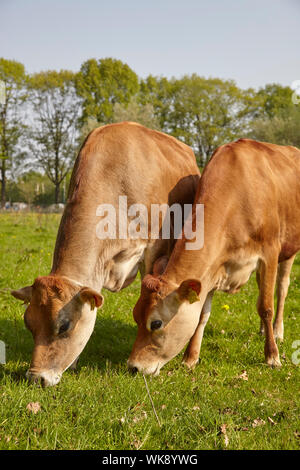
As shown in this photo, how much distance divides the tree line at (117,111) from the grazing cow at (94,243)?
3065 centimetres

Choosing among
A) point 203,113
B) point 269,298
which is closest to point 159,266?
point 269,298

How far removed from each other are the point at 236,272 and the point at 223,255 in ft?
1.26

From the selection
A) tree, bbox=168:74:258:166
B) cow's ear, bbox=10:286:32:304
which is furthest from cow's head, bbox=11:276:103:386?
tree, bbox=168:74:258:166

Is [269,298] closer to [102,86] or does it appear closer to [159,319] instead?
[159,319]

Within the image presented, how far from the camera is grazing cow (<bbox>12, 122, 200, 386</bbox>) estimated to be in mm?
4156

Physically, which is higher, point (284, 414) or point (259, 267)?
point (259, 267)

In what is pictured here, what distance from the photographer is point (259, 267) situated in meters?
5.27

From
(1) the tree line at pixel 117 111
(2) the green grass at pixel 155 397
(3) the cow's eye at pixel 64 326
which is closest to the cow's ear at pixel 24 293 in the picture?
(3) the cow's eye at pixel 64 326

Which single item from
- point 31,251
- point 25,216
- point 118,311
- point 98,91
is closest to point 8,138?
point 98,91

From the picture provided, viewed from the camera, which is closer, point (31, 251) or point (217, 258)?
point (217, 258)

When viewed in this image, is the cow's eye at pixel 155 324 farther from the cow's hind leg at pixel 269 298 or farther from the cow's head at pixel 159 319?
the cow's hind leg at pixel 269 298

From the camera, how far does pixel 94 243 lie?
468 centimetres

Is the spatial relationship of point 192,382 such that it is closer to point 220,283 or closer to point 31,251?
point 220,283
